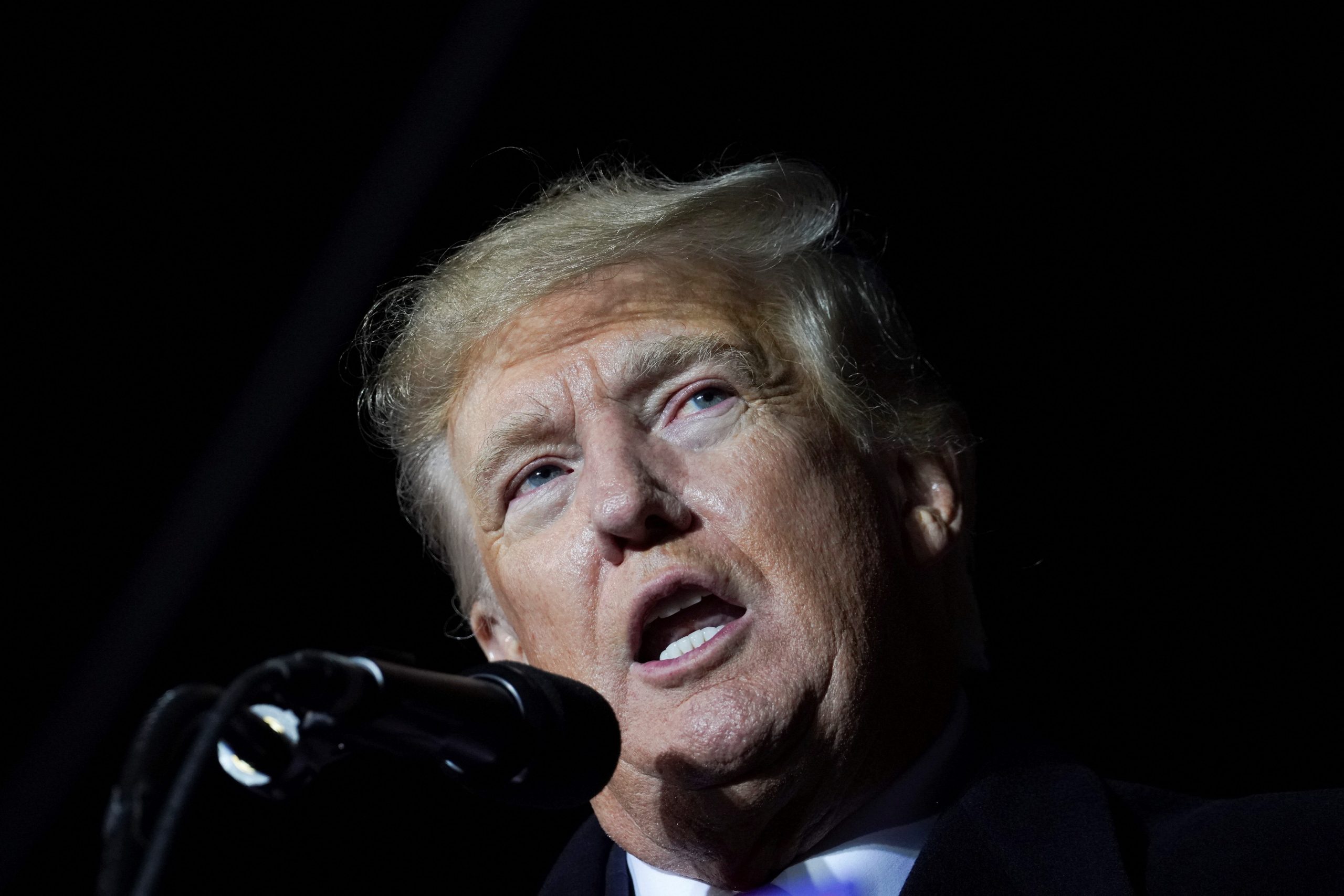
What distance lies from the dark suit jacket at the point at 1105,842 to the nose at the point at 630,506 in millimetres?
605

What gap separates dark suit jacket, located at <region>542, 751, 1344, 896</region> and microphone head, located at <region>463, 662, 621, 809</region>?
679 millimetres

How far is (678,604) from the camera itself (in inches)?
75.7

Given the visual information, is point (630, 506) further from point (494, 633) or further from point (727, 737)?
point (494, 633)

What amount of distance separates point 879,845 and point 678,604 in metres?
0.49

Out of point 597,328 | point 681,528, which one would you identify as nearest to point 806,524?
point 681,528

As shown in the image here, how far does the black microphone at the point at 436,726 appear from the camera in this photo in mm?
1075

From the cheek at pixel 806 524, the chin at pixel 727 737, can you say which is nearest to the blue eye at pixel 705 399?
the cheek at pixel 806 524

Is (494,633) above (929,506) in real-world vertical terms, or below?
below

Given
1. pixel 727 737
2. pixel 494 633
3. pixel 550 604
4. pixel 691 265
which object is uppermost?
pixel 691 265

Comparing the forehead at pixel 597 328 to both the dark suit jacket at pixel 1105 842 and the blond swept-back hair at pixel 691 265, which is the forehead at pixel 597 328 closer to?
the blond swept-back hair at pixel 691 265

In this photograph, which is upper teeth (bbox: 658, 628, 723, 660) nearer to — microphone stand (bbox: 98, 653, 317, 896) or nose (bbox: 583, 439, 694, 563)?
nose (bbox: 583, 439, 694, 563)

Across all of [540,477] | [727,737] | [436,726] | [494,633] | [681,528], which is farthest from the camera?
[494,633]

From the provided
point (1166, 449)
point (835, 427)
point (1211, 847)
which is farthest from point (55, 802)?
point (1166, 449)

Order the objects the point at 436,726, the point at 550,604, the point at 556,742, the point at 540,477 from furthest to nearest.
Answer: the point at 540,477, the point at 550,604, the point at 556,742, the point at 436,726
